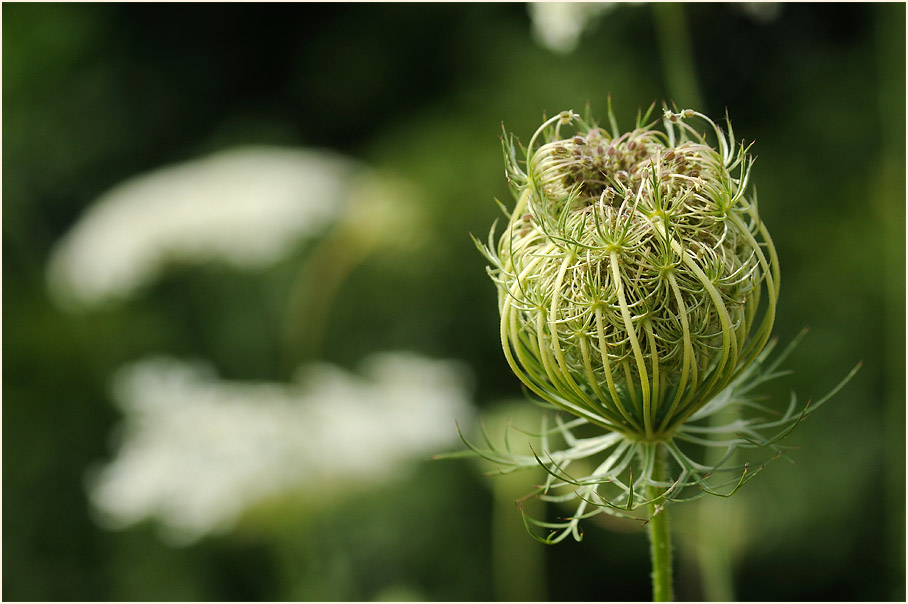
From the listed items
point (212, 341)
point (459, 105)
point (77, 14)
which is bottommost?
point (212, 341)

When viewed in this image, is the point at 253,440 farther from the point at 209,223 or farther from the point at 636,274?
the point at 636,274

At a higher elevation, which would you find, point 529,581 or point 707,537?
point 707,537

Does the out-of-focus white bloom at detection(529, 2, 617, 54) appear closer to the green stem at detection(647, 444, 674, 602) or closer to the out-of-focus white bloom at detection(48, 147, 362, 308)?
the out-of-focus white bloom at detection(48, 147, 362, 308)

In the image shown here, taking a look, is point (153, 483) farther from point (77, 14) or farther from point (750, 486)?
point (77, 14)

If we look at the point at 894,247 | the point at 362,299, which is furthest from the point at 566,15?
the point at 362,299

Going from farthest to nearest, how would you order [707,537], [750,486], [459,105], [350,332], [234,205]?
[459,105] → [350,332] → [750,486] → [234,205] → [707,537]

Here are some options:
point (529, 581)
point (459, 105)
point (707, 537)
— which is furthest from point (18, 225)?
point (707, 537)

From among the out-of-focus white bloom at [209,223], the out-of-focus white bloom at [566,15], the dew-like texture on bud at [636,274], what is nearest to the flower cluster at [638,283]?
the dew-like texture on bud at [636,274]

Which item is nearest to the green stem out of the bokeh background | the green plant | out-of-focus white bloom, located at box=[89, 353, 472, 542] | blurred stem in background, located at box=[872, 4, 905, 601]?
the green plant
